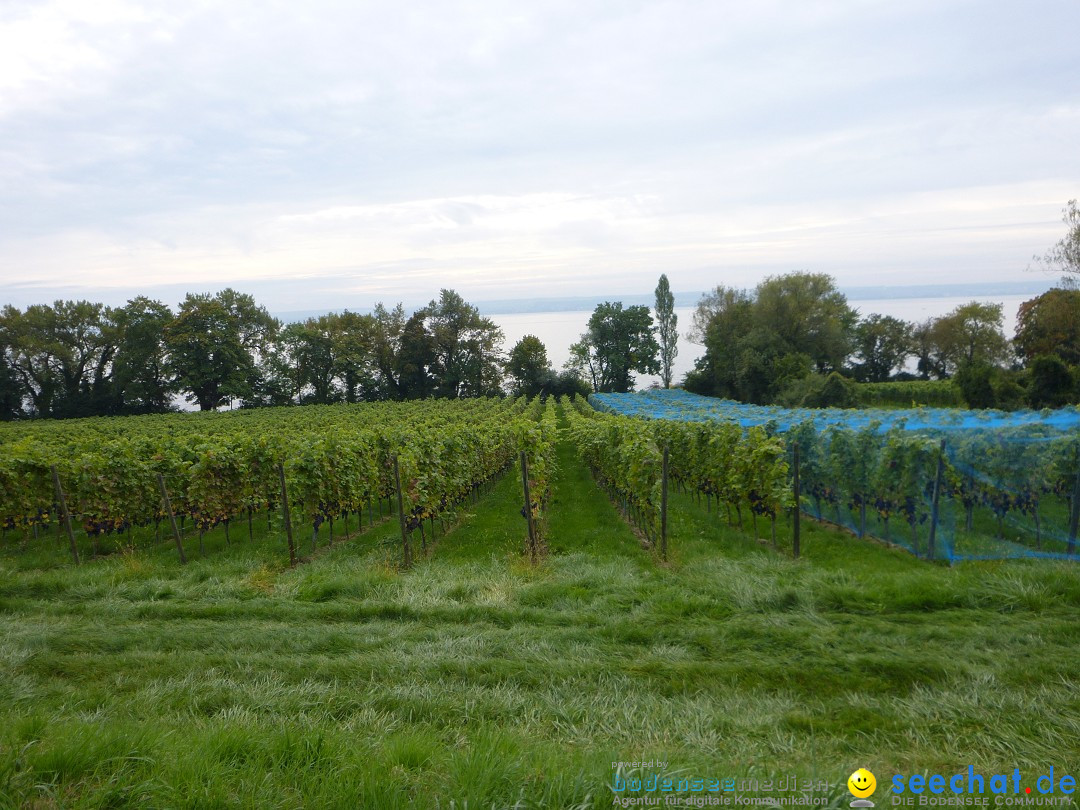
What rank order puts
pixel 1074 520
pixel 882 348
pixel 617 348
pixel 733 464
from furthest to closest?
1. pixel 617 348
2. pixel 882 348
3. pixel 733 464
4. pixel 1074 520

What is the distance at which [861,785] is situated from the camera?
2809mm

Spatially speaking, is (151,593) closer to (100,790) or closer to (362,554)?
(362,554)

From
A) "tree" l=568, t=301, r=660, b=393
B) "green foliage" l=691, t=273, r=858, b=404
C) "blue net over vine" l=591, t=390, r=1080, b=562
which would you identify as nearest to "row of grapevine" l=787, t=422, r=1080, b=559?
"blue net over vine" l=591, t=390, r=1080, b=562

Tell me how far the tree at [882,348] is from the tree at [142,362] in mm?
66539

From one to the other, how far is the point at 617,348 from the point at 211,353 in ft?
137

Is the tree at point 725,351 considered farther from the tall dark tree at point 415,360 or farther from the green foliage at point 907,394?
the tall dark tree at point 415,360

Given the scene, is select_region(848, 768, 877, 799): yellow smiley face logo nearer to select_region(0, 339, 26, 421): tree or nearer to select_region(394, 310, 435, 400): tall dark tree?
select_region(394, 310, 435, 400): tall dark tree

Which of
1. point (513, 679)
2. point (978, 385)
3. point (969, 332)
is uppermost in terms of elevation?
point (969, 332)

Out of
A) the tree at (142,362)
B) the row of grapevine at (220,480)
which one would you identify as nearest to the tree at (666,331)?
the tree at (142,362)

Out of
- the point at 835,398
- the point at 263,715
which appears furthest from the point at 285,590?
the point at 835,398

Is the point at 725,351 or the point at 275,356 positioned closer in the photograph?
the point at 725,351

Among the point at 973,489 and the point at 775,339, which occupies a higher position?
the point at 775,339

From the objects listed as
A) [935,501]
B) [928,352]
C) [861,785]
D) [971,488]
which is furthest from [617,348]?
[861,785]

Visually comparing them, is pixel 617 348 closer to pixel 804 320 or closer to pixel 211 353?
pixel 804 320
